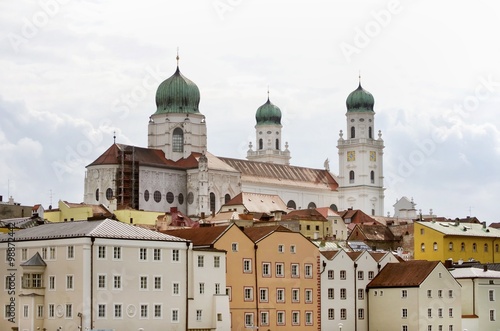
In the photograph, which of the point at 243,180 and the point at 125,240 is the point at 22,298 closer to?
the point at 125,240

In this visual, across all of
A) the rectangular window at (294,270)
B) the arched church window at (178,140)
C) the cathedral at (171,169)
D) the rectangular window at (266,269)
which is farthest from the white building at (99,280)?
the arched church window at (178,140)

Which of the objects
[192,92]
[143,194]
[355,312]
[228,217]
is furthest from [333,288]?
[192,92]

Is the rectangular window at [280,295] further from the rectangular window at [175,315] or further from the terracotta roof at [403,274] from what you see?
the rectangular window at [175,315]

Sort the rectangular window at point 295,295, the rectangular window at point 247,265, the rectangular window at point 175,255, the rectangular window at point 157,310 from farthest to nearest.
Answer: the rectangular window at point 295,295
the rectangular window at point 247,265
the rectangular window at point 175,255
the rectangular window at point 157,310

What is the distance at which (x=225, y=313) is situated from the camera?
276 feet

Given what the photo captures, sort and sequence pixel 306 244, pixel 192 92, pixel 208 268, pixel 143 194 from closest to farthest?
pixel 208 268
pixel 306 244
pixel 143 194
pixel 192 92

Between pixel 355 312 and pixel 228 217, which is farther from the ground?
pixel 228 217

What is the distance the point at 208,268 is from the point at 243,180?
113 meters

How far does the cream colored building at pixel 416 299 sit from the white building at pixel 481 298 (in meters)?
2.88

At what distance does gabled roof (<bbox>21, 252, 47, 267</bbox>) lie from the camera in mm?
78062

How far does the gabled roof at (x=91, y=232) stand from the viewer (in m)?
77.9

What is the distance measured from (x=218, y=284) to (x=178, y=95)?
107 m

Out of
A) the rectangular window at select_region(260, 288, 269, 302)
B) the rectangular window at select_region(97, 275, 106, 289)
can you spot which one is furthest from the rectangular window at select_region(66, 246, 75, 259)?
the rectangular window at select_region(260, 288, 269, 302)

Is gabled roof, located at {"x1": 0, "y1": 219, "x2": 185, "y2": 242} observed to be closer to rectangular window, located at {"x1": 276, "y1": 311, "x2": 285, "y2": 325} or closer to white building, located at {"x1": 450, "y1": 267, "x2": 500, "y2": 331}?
rectangular window, located at {"x1": 276, "y1": 311, "x2": 285, "y2": 325}
